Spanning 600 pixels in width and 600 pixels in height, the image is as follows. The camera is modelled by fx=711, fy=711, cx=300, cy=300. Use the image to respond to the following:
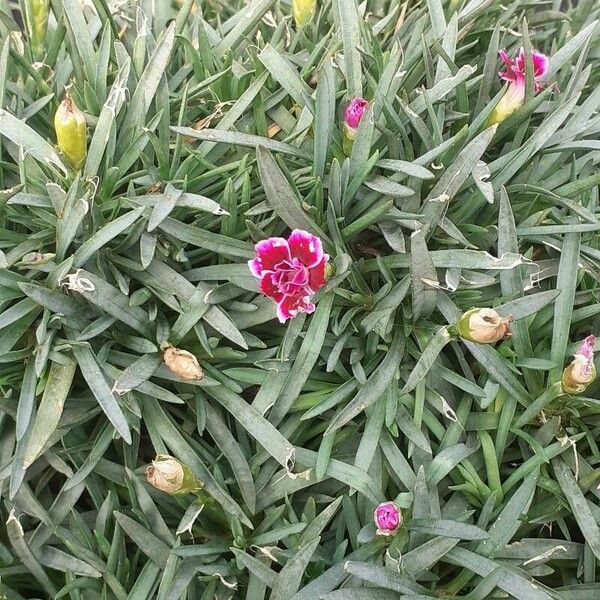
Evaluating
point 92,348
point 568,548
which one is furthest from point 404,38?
point 568,548

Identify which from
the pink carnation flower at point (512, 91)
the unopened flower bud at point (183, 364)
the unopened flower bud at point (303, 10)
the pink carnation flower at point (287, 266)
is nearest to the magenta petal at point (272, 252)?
the pink carnation flower at point (287, 266)

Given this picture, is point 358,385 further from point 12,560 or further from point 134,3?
point 134,3

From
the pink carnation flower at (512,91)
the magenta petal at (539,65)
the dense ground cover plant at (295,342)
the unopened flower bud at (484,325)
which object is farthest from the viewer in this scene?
the magenta petal at (539,65)

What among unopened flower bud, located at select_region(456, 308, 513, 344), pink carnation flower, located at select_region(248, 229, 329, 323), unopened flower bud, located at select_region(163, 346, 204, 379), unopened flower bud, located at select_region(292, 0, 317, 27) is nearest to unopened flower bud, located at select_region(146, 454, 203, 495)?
unopened flower bud, located at select_region(163, 346, 204, 379)

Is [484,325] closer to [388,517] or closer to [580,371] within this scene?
[580,371]

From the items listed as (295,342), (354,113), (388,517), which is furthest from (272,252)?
(388,517)

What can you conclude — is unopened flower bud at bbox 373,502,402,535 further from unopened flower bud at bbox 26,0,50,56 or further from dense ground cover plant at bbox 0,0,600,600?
unopened flower bud at bbox 26,0,50,56

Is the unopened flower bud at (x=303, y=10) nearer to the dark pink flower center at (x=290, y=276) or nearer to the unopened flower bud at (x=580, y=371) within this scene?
the dark pink flower center at (x=290, y=276)
